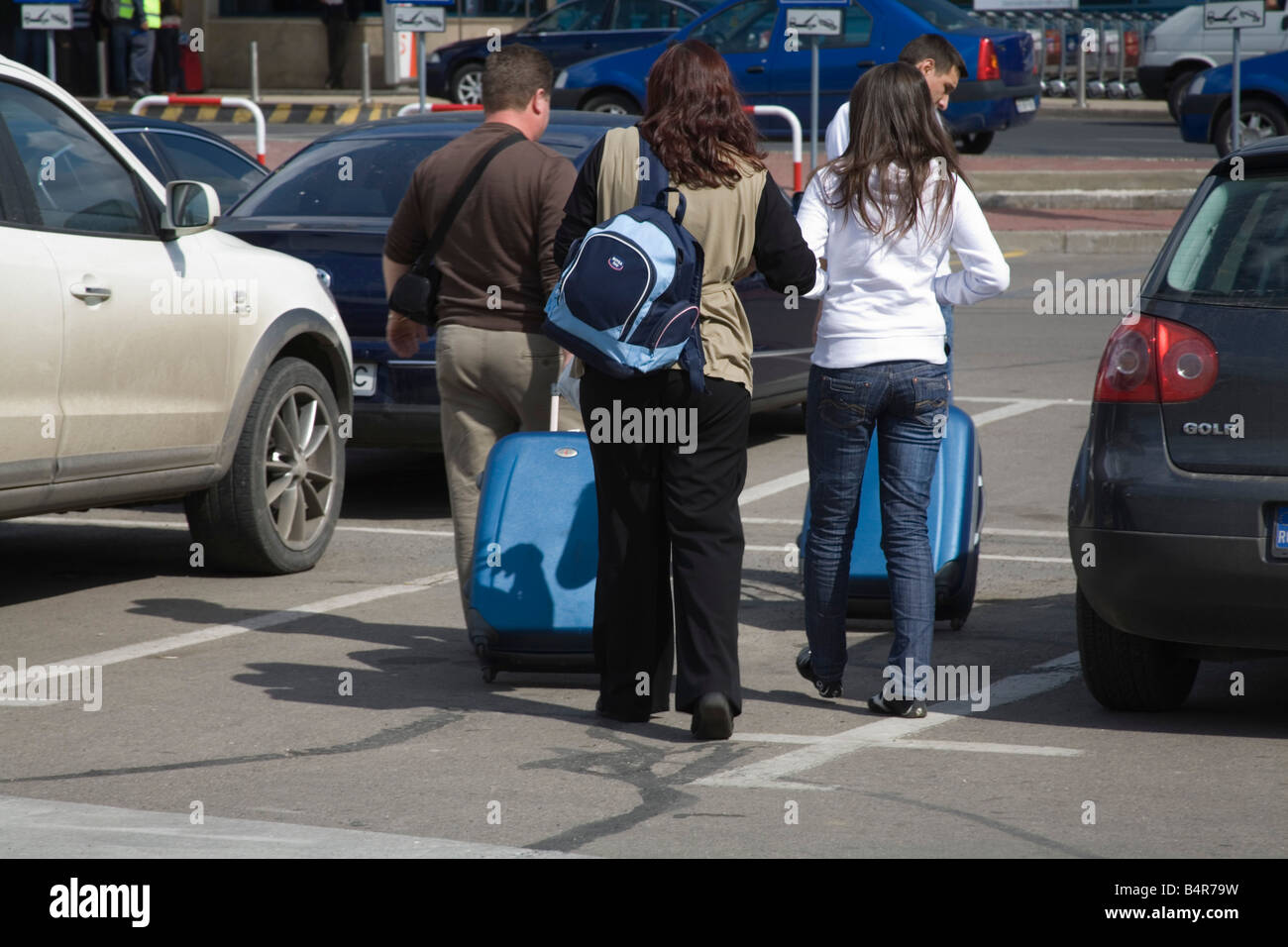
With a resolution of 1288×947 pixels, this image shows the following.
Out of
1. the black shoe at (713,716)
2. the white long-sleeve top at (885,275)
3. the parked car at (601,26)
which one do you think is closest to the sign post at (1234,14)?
the parked car at (601,26)

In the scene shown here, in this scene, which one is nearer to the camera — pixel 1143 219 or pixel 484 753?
pixel 484 753

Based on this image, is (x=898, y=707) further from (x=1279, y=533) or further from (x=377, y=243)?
(x=377, y=243)

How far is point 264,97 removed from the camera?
30781 millimetres

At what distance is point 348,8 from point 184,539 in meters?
24.2

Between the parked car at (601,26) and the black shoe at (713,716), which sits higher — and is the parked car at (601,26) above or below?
above

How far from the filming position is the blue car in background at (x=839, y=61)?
21578mm

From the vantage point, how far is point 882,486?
5820mm

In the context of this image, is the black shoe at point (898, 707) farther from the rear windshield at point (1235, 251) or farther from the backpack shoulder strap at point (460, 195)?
the backpack shoulder strap at point (460, 195)

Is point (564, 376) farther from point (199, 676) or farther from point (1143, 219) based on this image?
point (1143, 219)

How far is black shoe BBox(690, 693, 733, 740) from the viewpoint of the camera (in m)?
5.42

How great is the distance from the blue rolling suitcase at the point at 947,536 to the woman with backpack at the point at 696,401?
124 cm

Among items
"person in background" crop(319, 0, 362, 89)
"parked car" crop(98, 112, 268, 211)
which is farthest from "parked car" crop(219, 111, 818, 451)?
"person in background" crop(319, 0, 362, 89)

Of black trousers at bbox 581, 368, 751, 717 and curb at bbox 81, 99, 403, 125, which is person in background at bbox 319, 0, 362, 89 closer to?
curb at bbox 81, 99, 403, 125
